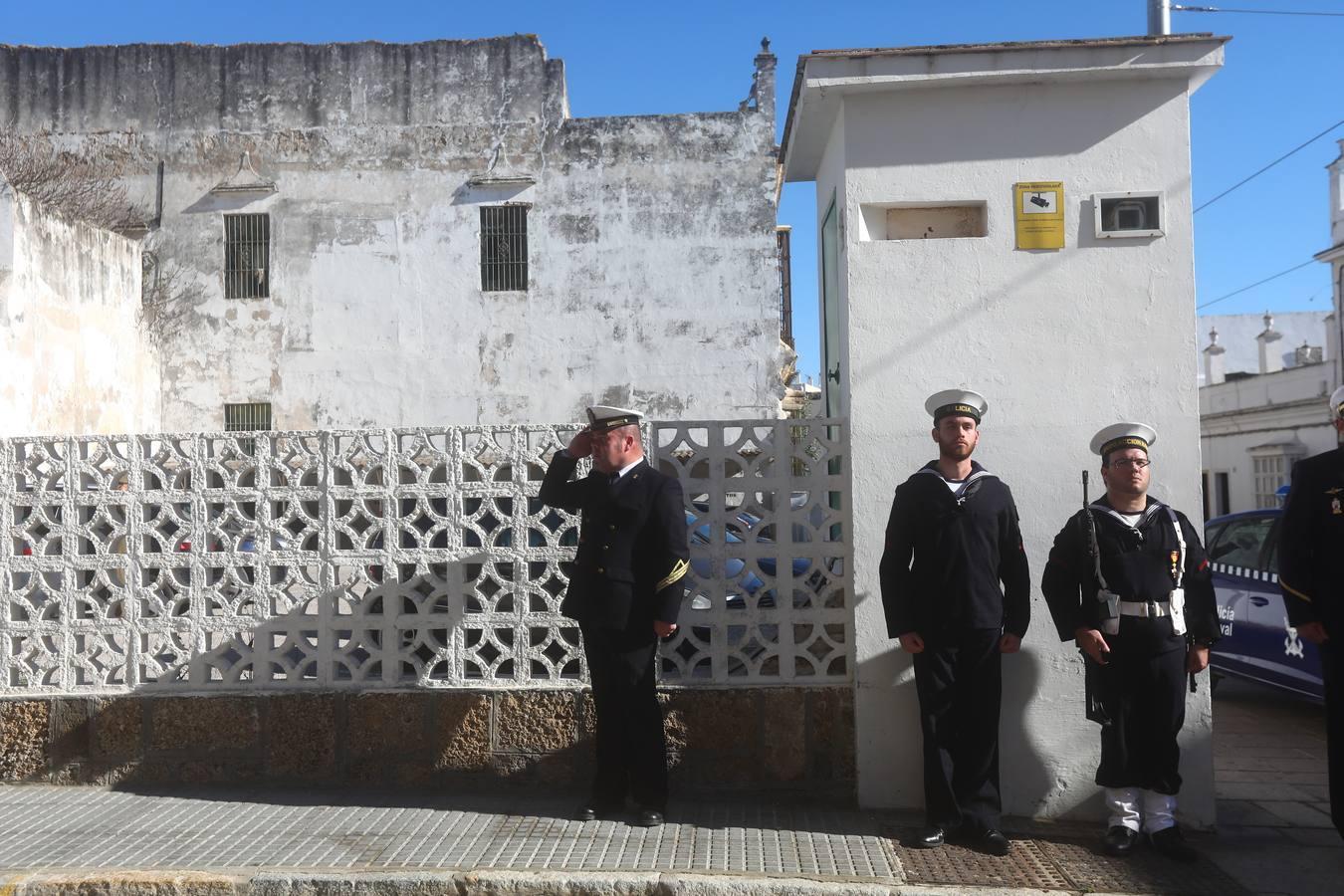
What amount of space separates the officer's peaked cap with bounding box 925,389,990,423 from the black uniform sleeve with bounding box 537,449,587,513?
168 cm

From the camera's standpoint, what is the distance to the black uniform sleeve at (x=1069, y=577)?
4.65 meters

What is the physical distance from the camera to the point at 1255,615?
7.34m

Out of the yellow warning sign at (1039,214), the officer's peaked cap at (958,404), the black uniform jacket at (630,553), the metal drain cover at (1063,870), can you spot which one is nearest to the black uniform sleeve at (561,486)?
the black uniform jacket at (630,553)

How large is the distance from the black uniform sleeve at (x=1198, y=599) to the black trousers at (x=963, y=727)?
2.64 ft

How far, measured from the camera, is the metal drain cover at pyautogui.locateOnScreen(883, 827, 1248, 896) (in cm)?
429

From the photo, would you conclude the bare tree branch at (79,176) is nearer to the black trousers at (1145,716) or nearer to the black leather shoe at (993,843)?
the black leather shoe at (993,843)

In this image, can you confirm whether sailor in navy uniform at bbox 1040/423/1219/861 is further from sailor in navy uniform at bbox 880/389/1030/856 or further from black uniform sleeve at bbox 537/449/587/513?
black uniform sleeve at bbox 537/449/587/513

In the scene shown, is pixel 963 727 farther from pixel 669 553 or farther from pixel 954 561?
pixel 669 553

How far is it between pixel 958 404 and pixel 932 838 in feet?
6.27

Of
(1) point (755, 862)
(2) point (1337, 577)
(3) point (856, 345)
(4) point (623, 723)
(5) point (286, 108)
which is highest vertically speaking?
(5) point (286, 108)

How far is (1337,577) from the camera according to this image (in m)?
4.55

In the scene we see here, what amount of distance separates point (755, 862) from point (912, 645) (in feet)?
3.77

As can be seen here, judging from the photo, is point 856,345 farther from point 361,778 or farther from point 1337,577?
point 361,778

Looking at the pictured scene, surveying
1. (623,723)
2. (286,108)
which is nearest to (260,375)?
(286,108)
